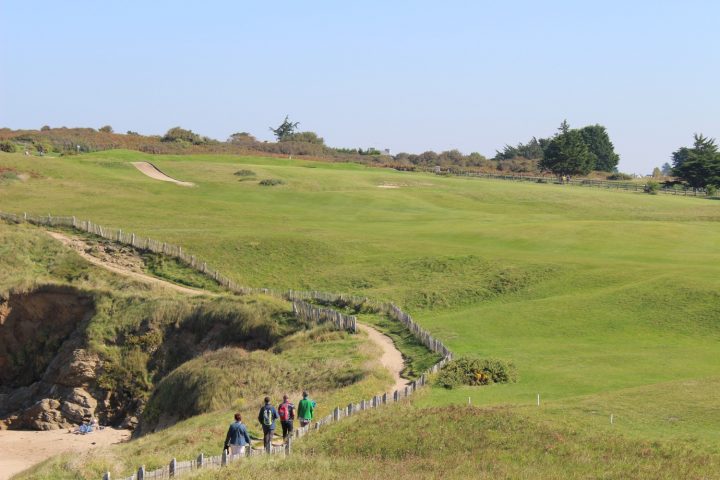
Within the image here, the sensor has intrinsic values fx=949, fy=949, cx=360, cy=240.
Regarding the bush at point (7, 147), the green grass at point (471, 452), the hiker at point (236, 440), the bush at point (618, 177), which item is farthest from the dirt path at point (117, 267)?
the bush at point (618, 177)

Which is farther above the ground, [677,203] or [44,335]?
[677,203]

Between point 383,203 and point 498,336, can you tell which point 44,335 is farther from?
point 383,203

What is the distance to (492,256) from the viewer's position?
6538 centimetres

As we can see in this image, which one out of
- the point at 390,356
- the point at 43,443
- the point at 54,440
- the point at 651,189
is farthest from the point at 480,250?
the point at 651,189

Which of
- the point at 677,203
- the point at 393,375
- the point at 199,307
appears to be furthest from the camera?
the point at 677,203

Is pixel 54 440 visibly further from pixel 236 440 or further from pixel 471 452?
pixel 471 452

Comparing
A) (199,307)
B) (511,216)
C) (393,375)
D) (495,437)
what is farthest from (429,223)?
(495,437)

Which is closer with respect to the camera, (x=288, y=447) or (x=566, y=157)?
(x=288, y=447)

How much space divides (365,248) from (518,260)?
39.7ft

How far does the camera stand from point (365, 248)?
7025 centimetres

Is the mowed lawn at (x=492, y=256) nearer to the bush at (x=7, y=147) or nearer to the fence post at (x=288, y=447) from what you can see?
the fence post at (x=288, y=447)

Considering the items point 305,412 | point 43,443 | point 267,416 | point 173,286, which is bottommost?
point 43,443

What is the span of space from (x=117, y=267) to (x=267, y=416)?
127 feet

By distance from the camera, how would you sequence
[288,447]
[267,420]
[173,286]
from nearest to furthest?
[288,447]
[267,420]
[173,286]
